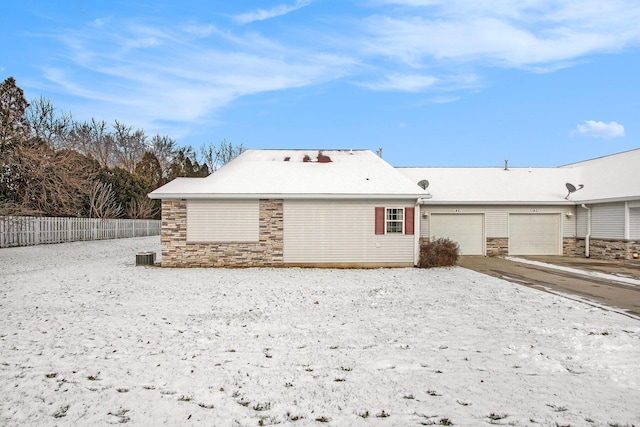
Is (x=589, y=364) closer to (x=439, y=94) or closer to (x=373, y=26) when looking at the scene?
(x=373, y=26)

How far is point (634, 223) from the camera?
16125 millimetres

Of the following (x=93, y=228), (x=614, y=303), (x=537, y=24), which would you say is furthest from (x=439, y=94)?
(x=93, y=228)

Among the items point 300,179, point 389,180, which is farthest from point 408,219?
point 300,179

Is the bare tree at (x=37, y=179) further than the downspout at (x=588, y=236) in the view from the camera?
No

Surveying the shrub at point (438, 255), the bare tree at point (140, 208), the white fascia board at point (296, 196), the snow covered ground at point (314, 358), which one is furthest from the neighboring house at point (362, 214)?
the bare tree at point (140, 208)

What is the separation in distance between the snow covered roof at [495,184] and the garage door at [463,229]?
83cm

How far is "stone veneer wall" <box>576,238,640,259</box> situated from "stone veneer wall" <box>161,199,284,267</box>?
1369cm

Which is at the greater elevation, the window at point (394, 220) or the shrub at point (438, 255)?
the window at point (394, 220)

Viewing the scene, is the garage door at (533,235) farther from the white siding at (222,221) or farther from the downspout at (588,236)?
the white siding at (222,221)

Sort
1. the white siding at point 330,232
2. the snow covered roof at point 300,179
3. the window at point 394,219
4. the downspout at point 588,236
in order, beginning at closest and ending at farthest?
the snow covered roof at point 300,179 → the white siding at point 330,232 → the window at point 394,219 → the downspout at point 588,236

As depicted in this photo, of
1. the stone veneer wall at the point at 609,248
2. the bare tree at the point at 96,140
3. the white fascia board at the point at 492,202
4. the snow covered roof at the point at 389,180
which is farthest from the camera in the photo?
the bare tree at the point at 96,140

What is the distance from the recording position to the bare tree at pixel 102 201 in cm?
2938

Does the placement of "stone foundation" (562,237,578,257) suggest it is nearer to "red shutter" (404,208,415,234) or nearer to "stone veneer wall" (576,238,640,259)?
"stone veneer wall" (576,238,640,259)

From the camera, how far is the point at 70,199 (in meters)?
17.7
